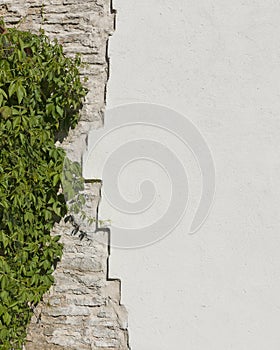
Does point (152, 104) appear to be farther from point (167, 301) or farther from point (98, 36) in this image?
point (167, 301)

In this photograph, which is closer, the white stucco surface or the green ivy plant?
the green ivy plant

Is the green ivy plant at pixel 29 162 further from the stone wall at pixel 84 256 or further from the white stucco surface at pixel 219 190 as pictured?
the white stucco surface at pixel 219 190

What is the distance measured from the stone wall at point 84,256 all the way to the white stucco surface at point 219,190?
111 millimetres

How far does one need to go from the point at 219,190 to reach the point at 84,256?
0.95 m

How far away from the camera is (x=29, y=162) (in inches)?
137

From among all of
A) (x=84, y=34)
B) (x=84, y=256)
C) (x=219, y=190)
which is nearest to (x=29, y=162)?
(x=84, y=256)

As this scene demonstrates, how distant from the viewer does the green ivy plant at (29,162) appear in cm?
334

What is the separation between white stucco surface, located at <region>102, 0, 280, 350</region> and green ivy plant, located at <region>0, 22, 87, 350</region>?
381 millimetres

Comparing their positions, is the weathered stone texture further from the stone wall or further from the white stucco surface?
the white stucco surface

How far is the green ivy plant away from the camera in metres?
3.34

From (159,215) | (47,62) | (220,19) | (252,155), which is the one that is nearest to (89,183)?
(159,215)

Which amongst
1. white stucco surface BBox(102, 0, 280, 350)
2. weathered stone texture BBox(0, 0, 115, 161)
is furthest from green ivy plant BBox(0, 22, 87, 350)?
white stucco surface BBox(102, 0, 280, 350)

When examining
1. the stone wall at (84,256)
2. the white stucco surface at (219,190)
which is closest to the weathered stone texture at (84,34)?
the stone wall at (84,256)

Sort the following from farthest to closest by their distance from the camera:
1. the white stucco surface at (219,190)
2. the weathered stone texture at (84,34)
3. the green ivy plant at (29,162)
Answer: the weathered stone texture at (84,34), the white stucco surface at (219,190), the green ivy plant at (29,162)
